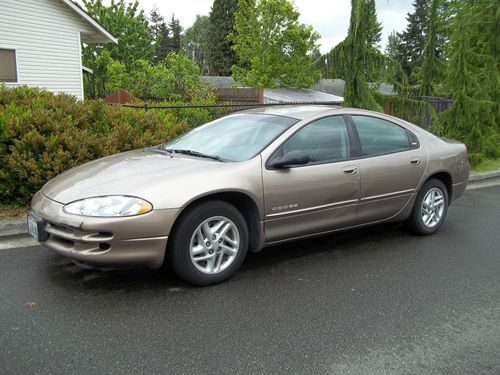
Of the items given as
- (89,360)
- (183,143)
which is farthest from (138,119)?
(89,360)

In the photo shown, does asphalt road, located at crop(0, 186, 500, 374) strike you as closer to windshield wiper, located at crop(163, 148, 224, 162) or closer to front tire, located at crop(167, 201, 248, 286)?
front tire, located at crop(167, 201, 248, 286)

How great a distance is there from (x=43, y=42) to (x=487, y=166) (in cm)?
1428

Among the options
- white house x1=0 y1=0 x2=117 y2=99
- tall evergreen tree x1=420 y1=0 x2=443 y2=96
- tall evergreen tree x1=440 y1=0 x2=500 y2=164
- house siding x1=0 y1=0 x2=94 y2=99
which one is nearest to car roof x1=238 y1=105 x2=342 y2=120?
tall evergreen tree x1=440 y1=0 x2=500 y2=164

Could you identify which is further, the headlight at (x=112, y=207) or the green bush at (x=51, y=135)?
the green bush at (x=51, y=135)

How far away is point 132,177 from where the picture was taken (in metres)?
3.82

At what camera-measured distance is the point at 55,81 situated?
16.9 m

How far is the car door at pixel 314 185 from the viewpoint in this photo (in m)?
4.18

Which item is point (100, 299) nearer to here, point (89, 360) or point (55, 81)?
point (89, 360)

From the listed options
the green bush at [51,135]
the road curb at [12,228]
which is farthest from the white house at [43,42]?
the road curb at [12,228]

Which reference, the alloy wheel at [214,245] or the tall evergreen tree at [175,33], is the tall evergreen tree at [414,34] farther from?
the alloy wheel at [214,245]

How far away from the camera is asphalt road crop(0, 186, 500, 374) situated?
2.81 metres

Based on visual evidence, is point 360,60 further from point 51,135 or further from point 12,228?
point 12,228

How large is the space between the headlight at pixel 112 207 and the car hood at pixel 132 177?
5 cm

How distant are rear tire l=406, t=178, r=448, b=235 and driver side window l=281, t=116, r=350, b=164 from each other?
1255 mm
